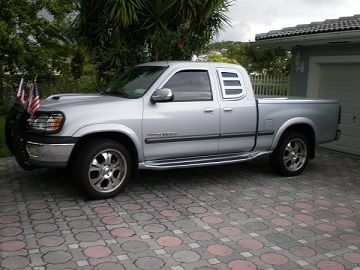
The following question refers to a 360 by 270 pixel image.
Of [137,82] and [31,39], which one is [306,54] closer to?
[137,82]

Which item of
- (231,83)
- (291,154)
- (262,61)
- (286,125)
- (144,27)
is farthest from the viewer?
(262,61)

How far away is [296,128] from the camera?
7543mm

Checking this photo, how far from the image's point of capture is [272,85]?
504 inches

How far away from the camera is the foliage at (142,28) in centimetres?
875

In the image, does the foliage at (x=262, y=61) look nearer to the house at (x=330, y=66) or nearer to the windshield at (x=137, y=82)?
the house at (x=330, y=66)

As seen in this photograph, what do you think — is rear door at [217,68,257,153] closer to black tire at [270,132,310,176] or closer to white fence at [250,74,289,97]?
black tire at [270,132,310,176]

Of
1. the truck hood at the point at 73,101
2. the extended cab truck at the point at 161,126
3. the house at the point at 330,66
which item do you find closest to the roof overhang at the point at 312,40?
the house at the point at 330,66

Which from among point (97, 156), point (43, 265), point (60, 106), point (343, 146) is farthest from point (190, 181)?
point (343, 146)

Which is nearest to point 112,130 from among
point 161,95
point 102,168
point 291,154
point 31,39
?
point 102,168

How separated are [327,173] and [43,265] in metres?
5.64

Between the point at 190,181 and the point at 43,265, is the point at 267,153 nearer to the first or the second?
the point at 190,181

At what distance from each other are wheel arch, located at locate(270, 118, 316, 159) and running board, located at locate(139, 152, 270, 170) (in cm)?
38

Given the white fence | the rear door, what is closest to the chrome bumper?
the rear door

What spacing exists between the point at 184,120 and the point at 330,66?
6.13 meters
